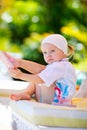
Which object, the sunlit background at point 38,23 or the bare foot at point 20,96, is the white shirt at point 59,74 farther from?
the sunlit background at point 38,23

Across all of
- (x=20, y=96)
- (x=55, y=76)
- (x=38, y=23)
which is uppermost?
(x=38, y=23)

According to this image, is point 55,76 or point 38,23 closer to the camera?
point 55,76

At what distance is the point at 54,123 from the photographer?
6.37 ft

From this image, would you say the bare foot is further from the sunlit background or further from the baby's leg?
the sunlit background

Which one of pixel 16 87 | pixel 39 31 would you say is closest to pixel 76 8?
pixel 39 31

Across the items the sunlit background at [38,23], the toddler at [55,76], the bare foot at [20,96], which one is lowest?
the bare foot at [20,96]

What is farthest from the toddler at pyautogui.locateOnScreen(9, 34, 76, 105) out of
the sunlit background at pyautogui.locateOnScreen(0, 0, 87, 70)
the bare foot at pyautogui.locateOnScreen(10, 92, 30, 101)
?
the sunlit background at pyautogui.locateOnScreen(0, 0, 87, 70)

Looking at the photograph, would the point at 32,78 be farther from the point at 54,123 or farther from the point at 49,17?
the point at 49,17

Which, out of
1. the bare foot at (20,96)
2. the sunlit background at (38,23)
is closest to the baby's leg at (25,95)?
the bare foot at (20,96)

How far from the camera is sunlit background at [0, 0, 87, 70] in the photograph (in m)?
6.39

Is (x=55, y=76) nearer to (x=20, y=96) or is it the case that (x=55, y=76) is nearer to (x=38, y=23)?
(x=20, y=96)

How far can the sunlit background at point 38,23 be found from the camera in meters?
6.39

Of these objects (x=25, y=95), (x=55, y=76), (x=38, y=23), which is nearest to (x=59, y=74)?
(x=55, y=76)

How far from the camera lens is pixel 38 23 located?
6.74m
